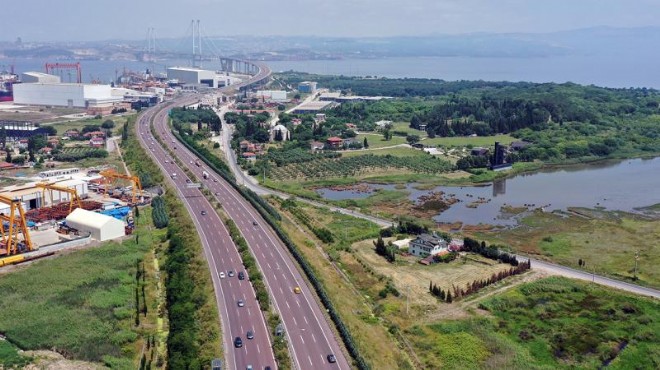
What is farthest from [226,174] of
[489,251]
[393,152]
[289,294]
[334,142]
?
[289,294]

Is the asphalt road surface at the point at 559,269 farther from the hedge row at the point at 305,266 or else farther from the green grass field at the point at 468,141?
the green grass field at the point at 468,141

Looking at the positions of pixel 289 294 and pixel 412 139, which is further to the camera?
pixel 412 139

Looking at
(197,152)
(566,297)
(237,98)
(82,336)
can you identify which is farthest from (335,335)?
(237,98)

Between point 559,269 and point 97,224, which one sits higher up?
point 97,224

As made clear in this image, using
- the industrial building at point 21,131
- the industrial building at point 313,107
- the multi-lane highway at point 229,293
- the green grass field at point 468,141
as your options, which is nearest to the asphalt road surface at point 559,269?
the multi-lane highway at point 229,293

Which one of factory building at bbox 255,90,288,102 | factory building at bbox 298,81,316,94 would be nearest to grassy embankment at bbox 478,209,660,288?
factory building at bbox 255,90,288,102

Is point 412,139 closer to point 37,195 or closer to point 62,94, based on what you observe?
point 37,195

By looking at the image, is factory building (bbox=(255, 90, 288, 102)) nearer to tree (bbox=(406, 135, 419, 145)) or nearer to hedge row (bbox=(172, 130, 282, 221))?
hedge row (bbox=(172, 130, 282, 221))
